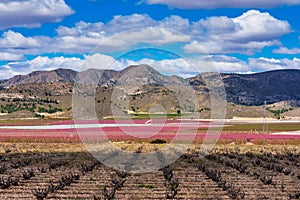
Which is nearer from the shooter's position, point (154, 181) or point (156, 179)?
point (154, 181)

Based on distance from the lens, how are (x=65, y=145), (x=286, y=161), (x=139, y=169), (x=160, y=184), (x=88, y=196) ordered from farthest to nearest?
(x=65, y=145), (x=286, y=161), (x=139, y=169), (x=160, y=184), (x=88, y=196)

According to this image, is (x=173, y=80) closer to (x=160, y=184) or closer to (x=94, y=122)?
(x=160, y=184)

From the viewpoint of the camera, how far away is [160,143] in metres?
46.7

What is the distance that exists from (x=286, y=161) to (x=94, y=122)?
4228 cm

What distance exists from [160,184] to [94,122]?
1973 inches

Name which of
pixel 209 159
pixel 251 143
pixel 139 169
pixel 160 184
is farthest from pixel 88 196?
pixel 251 143

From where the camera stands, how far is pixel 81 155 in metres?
35.1

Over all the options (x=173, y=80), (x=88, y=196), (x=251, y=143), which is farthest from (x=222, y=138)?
(x=88, y=196)

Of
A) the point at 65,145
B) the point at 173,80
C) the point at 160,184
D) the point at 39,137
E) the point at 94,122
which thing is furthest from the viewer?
the point at 94,122

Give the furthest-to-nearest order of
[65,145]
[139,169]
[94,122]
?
[94,122] → [65,145] → [139,169]

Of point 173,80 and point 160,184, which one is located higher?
point 173,80

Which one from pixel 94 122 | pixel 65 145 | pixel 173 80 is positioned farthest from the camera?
pixel 94 122

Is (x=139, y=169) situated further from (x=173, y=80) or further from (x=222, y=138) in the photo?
(x=222, y=138)

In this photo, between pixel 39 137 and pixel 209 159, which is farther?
pixel 39 137
